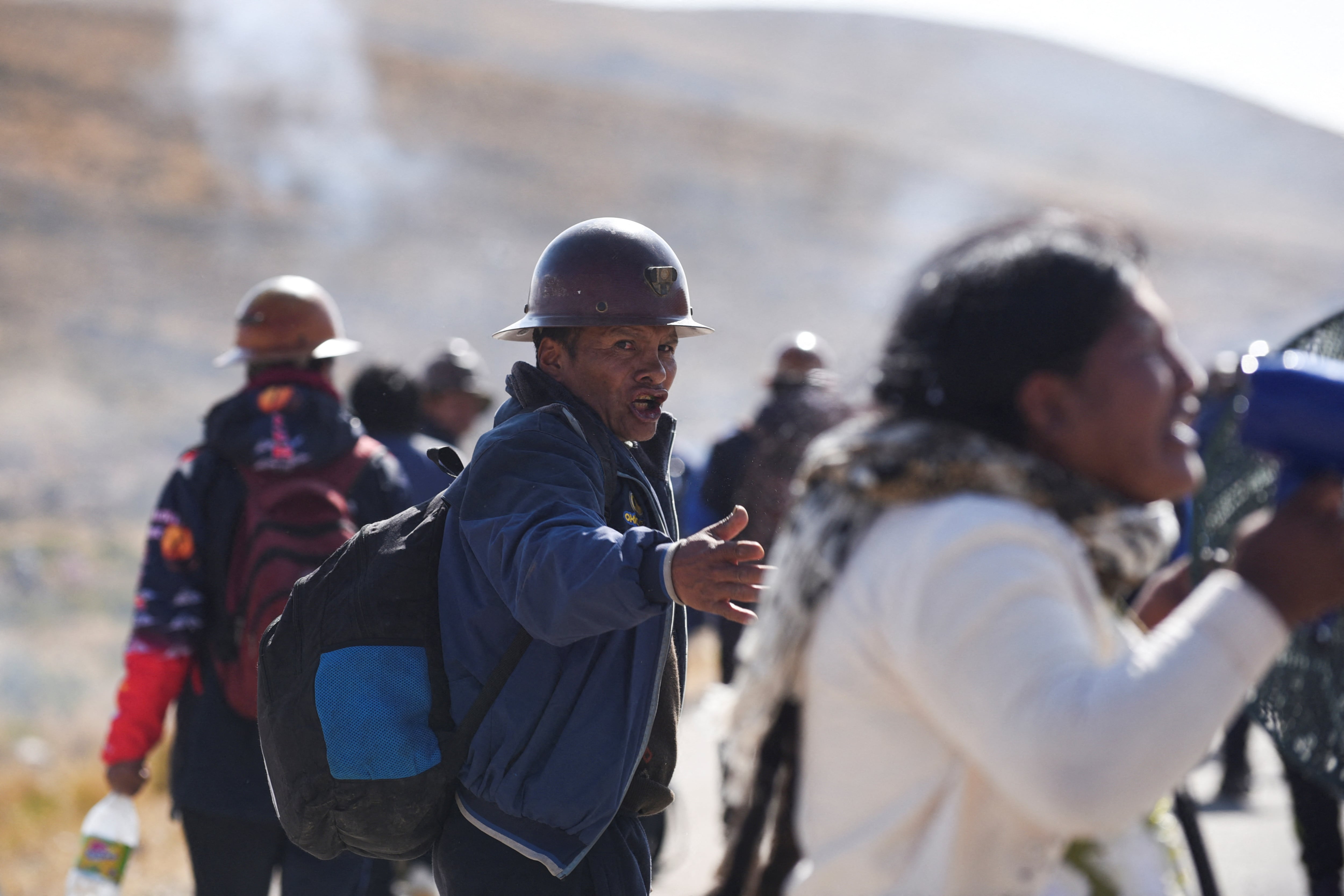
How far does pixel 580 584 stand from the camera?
2189mm

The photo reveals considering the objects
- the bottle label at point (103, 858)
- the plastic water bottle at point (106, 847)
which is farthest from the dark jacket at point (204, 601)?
the bottle label at point (103, 858)

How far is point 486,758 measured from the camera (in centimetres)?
246

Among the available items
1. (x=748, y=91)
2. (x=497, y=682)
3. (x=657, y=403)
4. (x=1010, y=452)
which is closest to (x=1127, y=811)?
(x=1010, y=452)

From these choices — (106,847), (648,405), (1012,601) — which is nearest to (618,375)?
(648,405)

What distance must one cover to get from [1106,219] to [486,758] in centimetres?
139

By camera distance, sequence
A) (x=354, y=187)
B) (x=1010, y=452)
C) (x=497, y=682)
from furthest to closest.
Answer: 1. (x=354, y=187)
2. (x=497, y=682)
3. (x=1010, y=452)

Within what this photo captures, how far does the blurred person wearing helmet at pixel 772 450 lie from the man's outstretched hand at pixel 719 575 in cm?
259

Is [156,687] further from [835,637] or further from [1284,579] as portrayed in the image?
[1284,579]

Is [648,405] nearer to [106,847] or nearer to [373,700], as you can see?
[373,700]

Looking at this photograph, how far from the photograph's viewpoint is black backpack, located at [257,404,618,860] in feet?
8.26

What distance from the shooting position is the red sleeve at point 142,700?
3652mm

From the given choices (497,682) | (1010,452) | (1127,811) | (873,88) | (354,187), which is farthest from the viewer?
(873,88)

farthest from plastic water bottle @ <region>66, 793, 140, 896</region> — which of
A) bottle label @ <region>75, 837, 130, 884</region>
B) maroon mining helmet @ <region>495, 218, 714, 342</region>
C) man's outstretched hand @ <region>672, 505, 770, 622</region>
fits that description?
man's outstretched hand @ <region>672, 505, 770, 622</region>

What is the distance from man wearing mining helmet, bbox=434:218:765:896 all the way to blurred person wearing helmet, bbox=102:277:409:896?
1.06 metres
